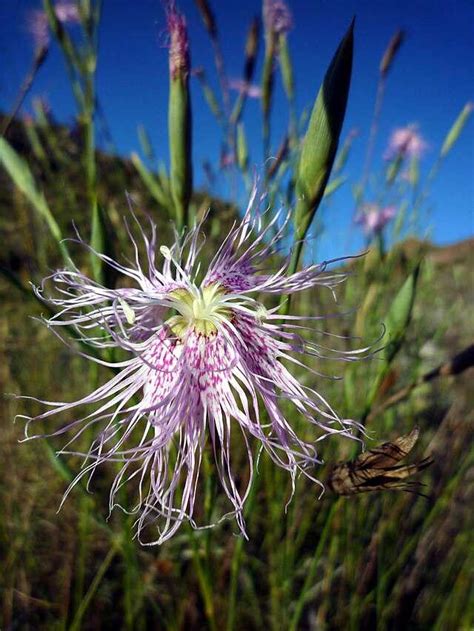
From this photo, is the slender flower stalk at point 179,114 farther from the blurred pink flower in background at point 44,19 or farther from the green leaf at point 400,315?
the blurred pink flower in background at point 44,19

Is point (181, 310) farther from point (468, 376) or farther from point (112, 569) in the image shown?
point (468, 376)

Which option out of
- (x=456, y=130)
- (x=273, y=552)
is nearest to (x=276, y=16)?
(x=456, y=130)

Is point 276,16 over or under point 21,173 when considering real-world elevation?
over

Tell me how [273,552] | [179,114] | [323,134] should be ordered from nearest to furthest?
[323,134], [179,114], [273,552]

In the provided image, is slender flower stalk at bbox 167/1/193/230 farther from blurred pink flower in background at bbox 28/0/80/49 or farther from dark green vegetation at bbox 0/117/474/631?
blurred pink flower in background at bbox 28/0/80/49

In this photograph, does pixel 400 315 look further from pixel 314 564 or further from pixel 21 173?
pixel 21 173

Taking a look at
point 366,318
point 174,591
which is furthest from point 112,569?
point 366,318

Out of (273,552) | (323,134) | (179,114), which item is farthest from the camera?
(273,552)

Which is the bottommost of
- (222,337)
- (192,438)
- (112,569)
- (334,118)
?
(112,569)

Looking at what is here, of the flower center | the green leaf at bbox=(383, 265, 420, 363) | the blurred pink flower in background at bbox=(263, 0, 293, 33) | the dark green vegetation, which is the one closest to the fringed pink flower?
the flower center
